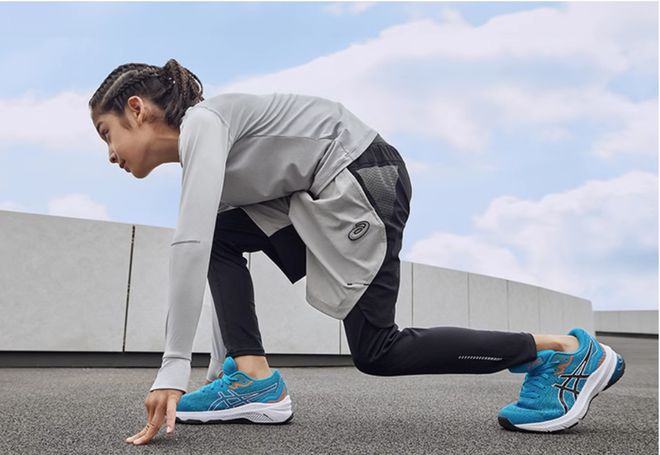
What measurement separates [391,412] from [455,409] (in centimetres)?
23

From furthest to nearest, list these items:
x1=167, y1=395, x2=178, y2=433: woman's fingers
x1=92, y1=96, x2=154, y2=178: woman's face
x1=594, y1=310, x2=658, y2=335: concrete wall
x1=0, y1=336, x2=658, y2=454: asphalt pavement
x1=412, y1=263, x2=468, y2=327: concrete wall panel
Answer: x1=594, y1=310, x2=658, y2=335: concrete wall < x1=412, y1=263, x2=468, y2=327: concrete wall panel < x1=92, y1=96, x2=154, y2=178: woman's face < x1=0, y1=336, x2=658, y2=454: asphalt pavement < x1=167, y1=395, x2=178, y2=433: woman's fingers

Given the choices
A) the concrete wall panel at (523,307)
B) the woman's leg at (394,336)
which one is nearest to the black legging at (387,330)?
the woman's leg at (394,336)

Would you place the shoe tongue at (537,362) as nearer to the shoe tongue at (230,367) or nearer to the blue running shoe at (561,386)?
the blue running shoe at (561,386)

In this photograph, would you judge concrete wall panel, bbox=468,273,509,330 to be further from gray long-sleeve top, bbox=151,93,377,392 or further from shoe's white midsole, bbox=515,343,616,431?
gray long-sleeve top, bbox=151,93,377,392

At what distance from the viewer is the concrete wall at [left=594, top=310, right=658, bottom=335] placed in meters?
16.4

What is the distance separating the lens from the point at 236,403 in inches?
58.8

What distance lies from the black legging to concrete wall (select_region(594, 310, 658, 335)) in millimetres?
16707

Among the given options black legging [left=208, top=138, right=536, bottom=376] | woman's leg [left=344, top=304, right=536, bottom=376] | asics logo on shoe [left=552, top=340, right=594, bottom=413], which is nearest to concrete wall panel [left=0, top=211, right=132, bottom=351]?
black legging [left=208, top=138, right=536, bottom=376]

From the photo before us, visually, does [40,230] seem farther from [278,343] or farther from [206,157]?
[206,157]

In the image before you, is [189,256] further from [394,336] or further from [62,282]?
[62,282]

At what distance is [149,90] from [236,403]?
0.74 metres

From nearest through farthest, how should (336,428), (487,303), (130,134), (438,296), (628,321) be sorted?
1. (130,134)
2. (336,428)
3. (438,296)
4. (487,303)
5. (628,321)

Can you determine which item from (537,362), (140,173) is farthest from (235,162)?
(537,362)

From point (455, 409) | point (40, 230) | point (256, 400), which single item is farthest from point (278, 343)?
point (256, 400)
